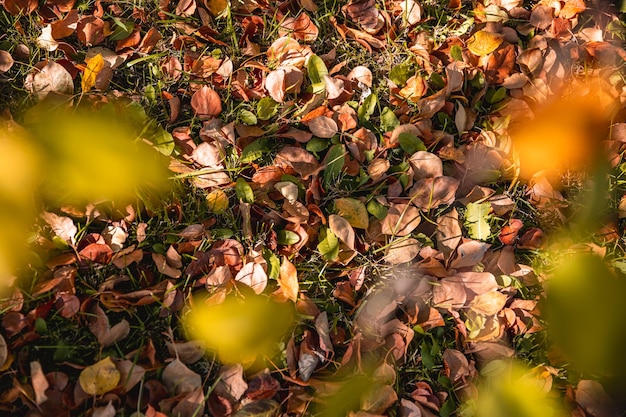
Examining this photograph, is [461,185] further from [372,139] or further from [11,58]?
[11,58]

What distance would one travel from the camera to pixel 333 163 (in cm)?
151

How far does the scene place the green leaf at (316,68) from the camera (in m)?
1.60

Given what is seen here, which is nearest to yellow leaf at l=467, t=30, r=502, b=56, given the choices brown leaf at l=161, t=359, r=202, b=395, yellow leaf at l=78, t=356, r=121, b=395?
brown leaf at l=161, t=359, r=202, b=395

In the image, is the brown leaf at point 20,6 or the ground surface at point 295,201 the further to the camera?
the brown leaf at point 20,6

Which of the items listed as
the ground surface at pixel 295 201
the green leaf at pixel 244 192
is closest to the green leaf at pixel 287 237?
the ground surface at pixel 295 201

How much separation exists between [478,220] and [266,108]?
27.5 inches

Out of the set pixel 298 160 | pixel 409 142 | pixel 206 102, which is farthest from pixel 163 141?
pixel 409 142

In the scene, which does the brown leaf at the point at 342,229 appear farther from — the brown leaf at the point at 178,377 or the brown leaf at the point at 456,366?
the brown leaf at the point at 178,377

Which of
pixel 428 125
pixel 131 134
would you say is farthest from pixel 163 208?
pixel 428 125

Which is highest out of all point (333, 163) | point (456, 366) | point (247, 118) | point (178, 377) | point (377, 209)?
point (247, 118)

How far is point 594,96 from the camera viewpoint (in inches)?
67.0

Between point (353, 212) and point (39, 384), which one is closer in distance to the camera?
point (39, 384)

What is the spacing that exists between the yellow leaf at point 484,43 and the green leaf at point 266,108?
0.67 m

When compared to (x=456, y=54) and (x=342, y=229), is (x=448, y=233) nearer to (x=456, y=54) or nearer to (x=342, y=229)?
(x=342, y=229)
